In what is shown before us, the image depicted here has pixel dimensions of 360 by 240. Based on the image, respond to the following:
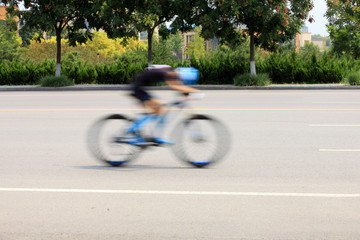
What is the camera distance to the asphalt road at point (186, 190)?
15.4 ft

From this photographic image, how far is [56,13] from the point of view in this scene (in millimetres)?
28438

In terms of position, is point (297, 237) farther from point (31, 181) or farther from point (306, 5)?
point (306, 5)

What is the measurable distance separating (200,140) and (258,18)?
→ 2147 cm

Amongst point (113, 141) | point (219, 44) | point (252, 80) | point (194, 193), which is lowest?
point (194, 193)

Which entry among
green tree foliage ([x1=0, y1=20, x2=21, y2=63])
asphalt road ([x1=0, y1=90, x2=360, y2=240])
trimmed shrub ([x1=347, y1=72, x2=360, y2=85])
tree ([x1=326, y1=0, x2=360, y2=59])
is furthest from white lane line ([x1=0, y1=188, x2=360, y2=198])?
green tree foliage ([x1=0, y1=20, x2=21, y2=63])

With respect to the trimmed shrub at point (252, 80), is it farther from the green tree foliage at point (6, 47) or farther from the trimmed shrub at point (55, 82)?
the green tree foliage at point (6, 47)

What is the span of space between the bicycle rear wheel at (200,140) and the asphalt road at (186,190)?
173 millimetres

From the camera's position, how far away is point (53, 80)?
1142 inches

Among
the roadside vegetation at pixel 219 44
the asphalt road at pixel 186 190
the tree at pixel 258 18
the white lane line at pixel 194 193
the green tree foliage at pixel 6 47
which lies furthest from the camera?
the green tree foliage at pixel 6 47

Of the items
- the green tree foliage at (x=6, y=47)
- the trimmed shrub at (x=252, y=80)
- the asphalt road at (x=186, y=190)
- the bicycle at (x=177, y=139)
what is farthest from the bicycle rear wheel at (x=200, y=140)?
the green tree foliage at (x=6, y=47)

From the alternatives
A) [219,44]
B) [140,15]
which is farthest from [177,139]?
[219,44]

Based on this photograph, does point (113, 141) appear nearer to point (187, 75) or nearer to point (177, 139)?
point (177, 139)

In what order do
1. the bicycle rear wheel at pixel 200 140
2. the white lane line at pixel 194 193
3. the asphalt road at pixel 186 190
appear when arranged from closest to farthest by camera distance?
the asphalt road at pixel 186 190, the white lane line at pixel 194 193, the bicycle rear wheel at pixel 200 140

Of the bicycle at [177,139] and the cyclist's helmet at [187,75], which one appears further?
the bicycle at [177,139]
